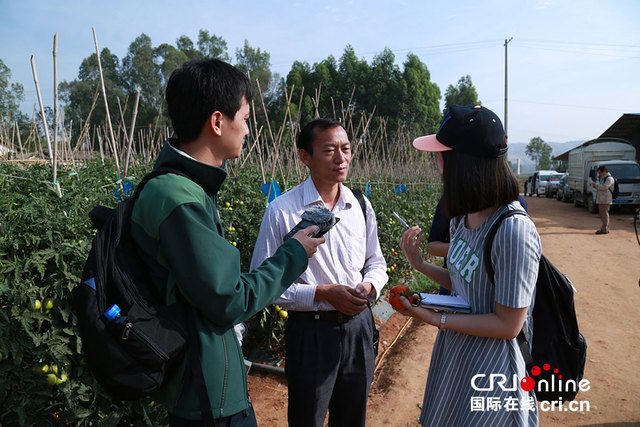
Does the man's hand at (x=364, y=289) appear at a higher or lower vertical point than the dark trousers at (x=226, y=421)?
higher

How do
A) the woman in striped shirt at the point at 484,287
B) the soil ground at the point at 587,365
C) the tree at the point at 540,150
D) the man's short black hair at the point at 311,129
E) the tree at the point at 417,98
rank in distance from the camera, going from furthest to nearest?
the tree at the point at 540,150
the tree at the point at 417,98
the soil ground at the point at 587,365
the man's short black hair at the point at 311,129
the woman in striped shirt at the point at 484,287

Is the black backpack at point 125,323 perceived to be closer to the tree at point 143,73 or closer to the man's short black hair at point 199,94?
the man's short black hair at point 199,94

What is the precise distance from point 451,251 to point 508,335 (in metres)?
0.41

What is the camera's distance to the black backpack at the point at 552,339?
1424 millimetres

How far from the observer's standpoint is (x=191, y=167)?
3.86ft

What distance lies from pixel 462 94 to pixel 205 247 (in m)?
41.1

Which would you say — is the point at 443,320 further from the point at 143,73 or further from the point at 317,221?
the point at 143,73

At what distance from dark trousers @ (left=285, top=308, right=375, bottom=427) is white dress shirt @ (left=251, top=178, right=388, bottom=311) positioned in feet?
0.41

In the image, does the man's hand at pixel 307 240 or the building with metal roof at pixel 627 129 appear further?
the building with metal roof at pixel 627 129

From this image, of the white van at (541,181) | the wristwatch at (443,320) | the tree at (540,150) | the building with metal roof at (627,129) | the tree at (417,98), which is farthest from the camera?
the tree at (540,150)

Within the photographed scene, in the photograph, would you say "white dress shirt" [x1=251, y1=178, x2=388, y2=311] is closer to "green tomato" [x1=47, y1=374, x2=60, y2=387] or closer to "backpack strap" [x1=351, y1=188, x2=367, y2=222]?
"backpack strap" [x1=351, y1=188, x2=367, y2=222]

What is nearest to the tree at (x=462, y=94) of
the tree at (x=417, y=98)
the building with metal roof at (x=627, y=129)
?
the tree at (x=417, y=98)

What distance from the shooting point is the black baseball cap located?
1.41 meters

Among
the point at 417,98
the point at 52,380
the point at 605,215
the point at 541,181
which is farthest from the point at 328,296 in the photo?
the point at 417,98
